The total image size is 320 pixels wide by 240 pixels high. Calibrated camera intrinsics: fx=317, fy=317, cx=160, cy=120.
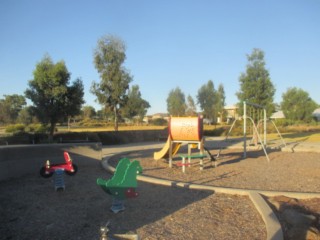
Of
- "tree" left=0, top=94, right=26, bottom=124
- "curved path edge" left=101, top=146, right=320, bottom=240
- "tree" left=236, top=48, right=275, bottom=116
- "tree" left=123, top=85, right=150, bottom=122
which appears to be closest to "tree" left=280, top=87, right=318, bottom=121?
"tree" left=123, top=85, right=150, bottom=122

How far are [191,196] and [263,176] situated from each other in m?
3.47

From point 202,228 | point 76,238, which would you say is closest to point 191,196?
point 202,228

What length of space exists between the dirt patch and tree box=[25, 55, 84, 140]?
1335 centimetres

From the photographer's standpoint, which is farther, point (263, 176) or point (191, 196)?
point (263, 176)

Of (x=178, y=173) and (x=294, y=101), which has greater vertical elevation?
(x=294, y=101)

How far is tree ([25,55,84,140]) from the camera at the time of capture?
21797 mm

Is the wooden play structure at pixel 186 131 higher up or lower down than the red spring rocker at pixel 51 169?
higher up

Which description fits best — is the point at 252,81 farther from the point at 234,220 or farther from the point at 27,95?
the point at 234,220

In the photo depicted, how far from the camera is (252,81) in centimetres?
2216

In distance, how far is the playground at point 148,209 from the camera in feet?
15.2

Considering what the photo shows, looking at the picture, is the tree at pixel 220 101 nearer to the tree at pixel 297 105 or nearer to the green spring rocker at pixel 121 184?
the tree at pixel 297 105

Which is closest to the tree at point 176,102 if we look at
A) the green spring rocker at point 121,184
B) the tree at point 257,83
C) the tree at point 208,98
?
the tree at point 208,98

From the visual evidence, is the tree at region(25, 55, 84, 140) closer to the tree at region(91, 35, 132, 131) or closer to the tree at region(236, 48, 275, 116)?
the tree at region(91, 35, 132, 131)

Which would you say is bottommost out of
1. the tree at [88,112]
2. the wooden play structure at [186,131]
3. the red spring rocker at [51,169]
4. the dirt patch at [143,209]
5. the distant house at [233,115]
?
the dirt patch at [143,209]
